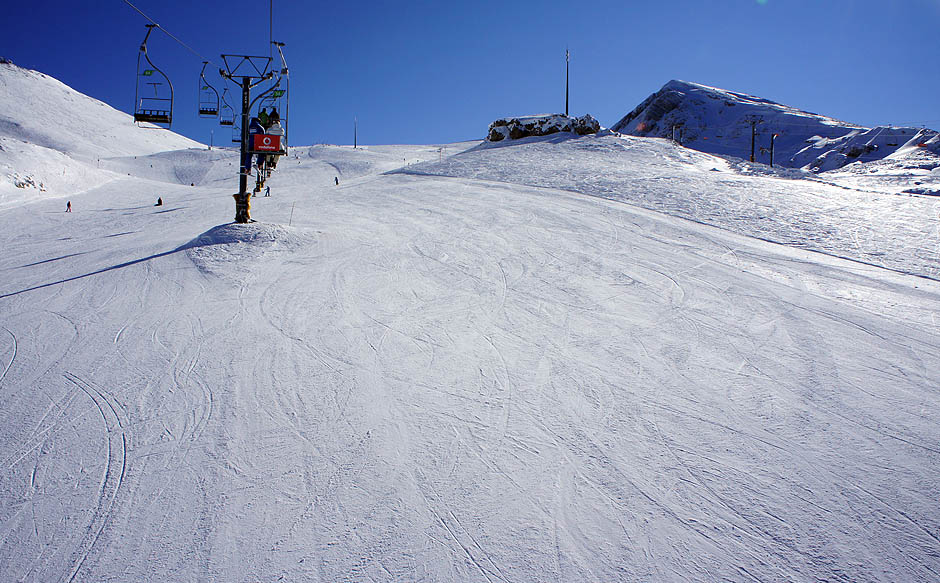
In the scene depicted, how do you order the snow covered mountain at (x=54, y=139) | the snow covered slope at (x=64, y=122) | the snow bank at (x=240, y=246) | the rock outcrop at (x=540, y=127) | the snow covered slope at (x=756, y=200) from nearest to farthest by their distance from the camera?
the snow bank at (x=240, y=246) → the snow covered slope at (x=756, y=200) → the snow covered mountain at (x=54, y=139) → the rock outcrop at (x=540, y=127) → the snow covered slope at (x=64, y=122)

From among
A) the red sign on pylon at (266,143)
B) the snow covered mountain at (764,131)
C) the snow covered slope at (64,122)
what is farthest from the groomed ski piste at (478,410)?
the snow covered slope at (64,122)

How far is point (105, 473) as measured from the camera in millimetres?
3637

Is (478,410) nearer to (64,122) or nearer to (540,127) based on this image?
(540,127)

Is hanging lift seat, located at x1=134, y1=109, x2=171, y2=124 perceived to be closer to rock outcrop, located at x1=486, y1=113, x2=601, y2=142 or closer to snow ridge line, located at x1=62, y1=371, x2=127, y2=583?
snow ridge line, located at x1=62, y1=371, x2=127, y2=583

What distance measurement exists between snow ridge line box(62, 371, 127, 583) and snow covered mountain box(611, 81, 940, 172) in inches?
1650

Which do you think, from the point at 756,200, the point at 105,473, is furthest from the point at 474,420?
the point at 756,200

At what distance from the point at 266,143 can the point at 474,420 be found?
1035 centimetres

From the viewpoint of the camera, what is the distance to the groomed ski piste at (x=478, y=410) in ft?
9.85

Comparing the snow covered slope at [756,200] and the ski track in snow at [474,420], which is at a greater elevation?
the snow covered slope at [756,200]

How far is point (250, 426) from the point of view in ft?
13.8

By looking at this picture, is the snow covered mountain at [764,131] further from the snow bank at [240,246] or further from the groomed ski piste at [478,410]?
the snow bank at [240,246]

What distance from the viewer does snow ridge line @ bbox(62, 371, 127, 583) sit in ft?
9.88

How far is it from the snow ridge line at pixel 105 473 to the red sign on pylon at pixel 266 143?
7969mm

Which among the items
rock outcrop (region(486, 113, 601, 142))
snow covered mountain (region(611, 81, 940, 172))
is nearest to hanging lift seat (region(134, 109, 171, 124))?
rock outcrop (region(486, 113, 601, 142))
